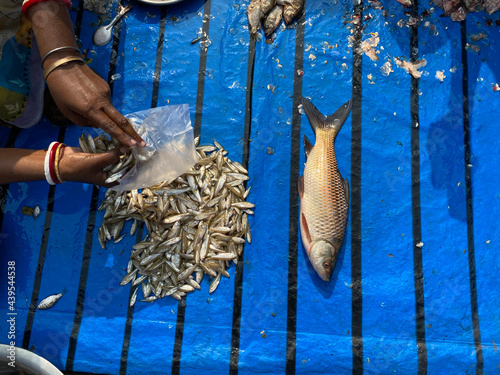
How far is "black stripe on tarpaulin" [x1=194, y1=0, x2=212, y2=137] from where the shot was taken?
3.10 metres

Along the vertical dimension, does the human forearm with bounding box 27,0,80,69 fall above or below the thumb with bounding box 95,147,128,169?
above

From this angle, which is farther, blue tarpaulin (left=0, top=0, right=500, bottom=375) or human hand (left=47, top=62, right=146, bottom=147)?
blue tarpaulin (left=0, top=0, right=500, bottom=375)

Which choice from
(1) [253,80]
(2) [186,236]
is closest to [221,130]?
(1) [253,80]

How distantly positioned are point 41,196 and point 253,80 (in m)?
1.89

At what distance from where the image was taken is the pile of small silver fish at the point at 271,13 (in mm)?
3131

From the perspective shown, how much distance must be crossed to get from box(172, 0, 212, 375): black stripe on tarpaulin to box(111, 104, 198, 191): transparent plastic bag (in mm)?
425

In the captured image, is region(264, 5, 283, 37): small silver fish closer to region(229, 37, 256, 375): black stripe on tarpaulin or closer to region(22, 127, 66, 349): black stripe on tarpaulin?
region(229, 37, 256, 375): black stripe on tarpaulin

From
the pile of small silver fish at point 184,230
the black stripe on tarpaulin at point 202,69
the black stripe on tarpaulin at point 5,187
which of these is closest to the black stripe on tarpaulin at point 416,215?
the pile of small silver fish at point 184,230

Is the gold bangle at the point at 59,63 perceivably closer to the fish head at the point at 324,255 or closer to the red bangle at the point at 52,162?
the red bangle at the point at 52,162

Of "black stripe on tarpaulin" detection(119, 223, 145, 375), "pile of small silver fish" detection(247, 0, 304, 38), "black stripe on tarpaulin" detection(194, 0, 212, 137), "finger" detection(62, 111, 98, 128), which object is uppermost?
"pile of small silver fish" detection(247, 0, 304, 38)

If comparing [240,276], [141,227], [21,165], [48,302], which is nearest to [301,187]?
[240,276]

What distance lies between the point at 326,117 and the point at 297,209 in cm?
74

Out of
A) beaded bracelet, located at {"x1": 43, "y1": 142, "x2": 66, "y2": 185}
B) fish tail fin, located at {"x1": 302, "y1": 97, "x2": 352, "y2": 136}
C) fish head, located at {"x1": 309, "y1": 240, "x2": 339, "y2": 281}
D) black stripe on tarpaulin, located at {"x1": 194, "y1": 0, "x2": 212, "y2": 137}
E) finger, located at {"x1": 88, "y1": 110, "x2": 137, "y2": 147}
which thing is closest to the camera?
finger, located at {"x1": 88, "y1": 110, "x2": 137, "y2": 147}

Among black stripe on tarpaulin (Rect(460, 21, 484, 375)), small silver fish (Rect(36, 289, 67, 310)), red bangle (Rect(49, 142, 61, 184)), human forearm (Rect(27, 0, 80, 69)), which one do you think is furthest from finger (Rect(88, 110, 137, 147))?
black stripe on tarpaulin (Rect(460, 21, 484, 375))
